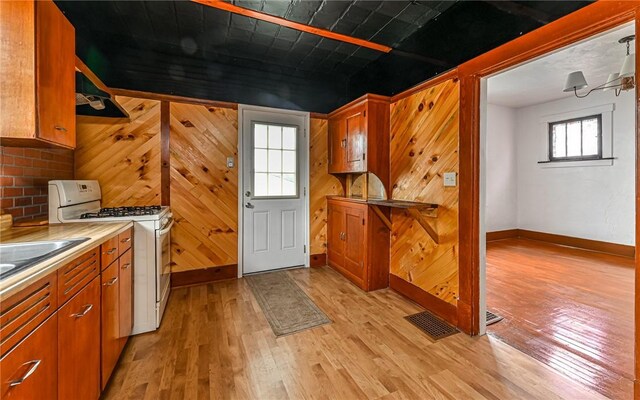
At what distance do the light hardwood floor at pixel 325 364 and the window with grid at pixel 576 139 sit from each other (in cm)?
494

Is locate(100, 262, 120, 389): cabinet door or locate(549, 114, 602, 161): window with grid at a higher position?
locate(549, 114, 602, 161): window with grid

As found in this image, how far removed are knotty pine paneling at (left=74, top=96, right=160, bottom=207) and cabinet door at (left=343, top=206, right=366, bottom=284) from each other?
7.80 ft

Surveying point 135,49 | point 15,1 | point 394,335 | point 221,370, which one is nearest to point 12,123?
point 15,1

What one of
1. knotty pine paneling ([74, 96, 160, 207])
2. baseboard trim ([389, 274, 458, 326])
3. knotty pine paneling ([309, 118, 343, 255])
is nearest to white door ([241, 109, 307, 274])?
knotty pine paneling ([309, 118, 343, 255])

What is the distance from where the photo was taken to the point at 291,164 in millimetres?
3961

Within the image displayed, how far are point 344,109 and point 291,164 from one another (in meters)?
1.09

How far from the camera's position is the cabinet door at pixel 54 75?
1.36 metres

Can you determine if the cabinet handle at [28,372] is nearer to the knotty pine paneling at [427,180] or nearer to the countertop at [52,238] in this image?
the countertop at [52,238]

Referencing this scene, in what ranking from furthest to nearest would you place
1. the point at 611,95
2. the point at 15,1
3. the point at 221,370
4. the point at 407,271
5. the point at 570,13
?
the point at 611,95 < the point at 407,271 < the point at 221,370 < the point at 570,13 < the point at 15,1

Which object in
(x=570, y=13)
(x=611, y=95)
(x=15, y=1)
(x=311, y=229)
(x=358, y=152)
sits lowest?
(x=311, y=229)

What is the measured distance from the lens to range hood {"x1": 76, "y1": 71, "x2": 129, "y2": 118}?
6.46ft

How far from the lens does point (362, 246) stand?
3.26m

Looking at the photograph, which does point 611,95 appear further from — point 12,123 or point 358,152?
point 12,123

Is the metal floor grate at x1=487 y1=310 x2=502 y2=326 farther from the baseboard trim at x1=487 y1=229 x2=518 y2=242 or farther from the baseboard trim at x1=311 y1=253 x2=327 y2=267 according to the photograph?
the baseboard trim at x1=487 y1=229 x2=518 y2=242
